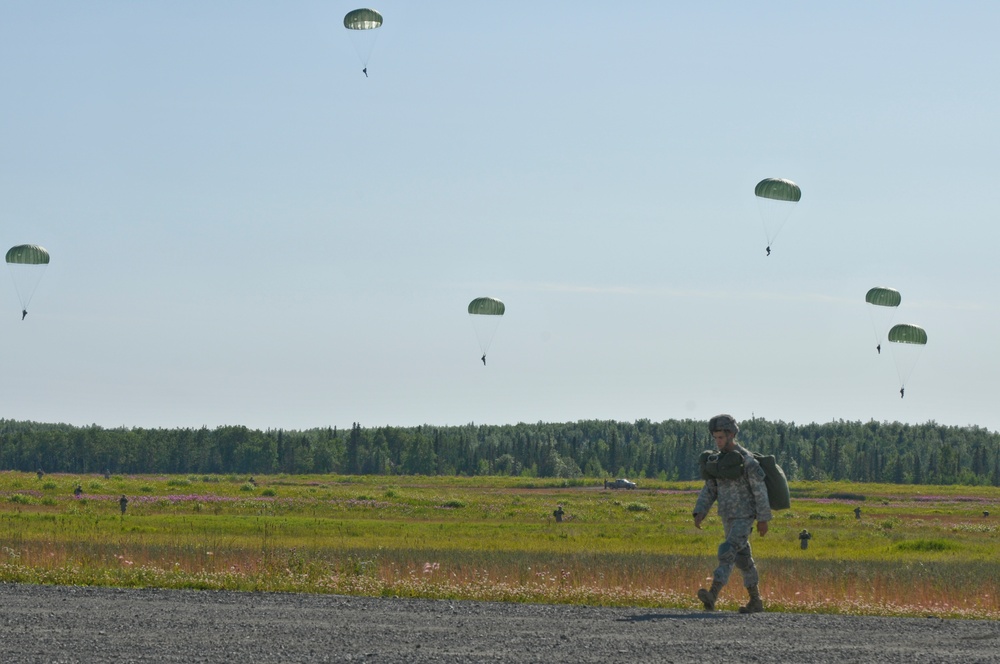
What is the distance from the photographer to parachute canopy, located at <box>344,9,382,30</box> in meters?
52.0

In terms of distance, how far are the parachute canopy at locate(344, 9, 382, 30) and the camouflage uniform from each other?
41.4 metres

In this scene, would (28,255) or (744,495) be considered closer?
(744,495)

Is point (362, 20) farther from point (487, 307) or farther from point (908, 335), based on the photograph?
point (908, 335)

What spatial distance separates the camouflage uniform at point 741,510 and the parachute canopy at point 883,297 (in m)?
44.4

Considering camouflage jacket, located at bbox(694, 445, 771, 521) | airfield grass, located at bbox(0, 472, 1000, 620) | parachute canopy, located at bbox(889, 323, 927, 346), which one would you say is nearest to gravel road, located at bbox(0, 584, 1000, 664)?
camouflage jacket, located at bbox(694, 445, 771, 521)

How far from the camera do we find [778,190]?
45.9m

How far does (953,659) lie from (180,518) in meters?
43.2

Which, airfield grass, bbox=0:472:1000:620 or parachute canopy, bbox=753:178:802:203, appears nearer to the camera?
airfield grass, bbox=0:472:1000:620

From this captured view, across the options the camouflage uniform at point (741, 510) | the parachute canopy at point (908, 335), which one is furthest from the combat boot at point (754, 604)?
the parachute canopy at point (908, 335)

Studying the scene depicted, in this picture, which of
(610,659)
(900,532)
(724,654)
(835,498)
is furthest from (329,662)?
(835,498)

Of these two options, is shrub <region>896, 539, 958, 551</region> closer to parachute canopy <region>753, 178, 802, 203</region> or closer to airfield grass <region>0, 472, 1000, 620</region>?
airfield grass <region>0, 472, 1000, 620</region>

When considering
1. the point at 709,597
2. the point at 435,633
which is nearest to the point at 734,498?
the point at 709,597

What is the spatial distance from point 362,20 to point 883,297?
89.1 feet

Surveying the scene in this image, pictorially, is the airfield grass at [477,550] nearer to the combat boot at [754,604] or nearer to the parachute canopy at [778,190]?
the combat boot at [754,604]
